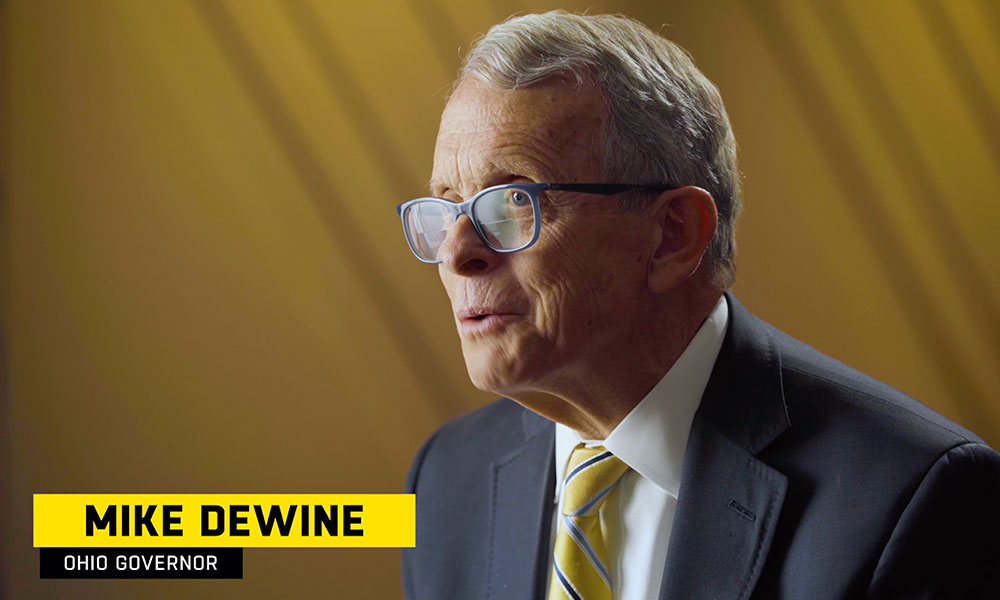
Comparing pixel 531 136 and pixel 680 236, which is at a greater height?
pixel 531 136

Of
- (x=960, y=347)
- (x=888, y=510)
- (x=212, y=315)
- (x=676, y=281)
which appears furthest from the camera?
(x=212, y=315)

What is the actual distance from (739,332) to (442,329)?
92 cm

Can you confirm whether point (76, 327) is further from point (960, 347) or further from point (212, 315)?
point (960, 347)

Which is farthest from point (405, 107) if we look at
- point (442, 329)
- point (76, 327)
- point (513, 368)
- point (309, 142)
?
point (513, 368)

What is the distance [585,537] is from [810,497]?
12.3 inches

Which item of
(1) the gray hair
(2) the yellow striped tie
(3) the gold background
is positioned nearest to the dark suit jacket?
(2) the yellow striped tie

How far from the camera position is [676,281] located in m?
1.23

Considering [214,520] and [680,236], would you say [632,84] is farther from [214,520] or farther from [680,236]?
[214,520]

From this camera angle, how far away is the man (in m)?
1.09

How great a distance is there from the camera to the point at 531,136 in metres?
1.16

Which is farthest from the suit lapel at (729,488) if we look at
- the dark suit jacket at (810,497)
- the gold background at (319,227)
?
the gold background at (319,227)

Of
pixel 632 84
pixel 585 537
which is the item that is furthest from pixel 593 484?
pixel 632 84

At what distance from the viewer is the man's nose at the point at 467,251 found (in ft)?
3.85

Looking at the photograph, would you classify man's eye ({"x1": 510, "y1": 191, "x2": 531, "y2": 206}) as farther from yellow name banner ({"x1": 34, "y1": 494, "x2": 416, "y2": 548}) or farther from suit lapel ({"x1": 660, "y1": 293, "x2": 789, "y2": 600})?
yellow name banner ({"x1": 34, "y1": 494, "x2": 416, "y2": 548})
